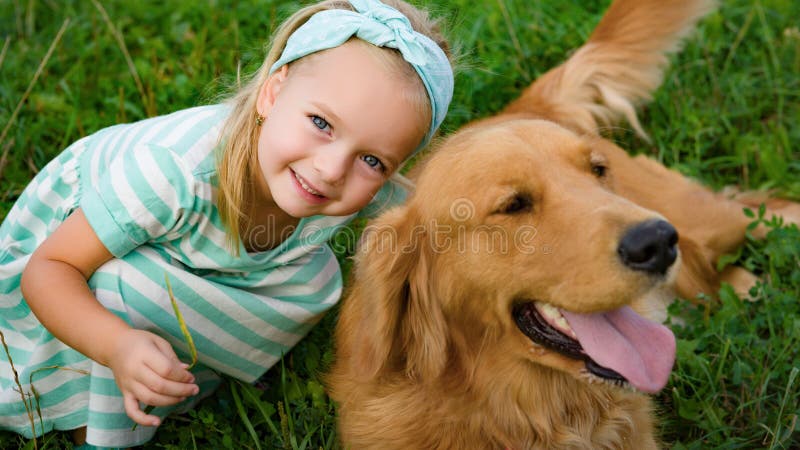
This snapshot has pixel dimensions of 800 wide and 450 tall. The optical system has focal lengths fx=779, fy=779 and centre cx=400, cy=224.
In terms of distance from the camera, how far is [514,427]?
2.51 m

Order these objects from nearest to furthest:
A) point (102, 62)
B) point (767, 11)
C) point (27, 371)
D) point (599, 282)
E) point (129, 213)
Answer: point (599, 282), point (129, 213), point (27, 371), point (102, 62), point (767, 11)

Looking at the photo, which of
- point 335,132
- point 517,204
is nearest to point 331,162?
point 335,132

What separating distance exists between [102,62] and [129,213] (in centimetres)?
216

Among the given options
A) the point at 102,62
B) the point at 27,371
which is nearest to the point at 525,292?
the point at 27,371

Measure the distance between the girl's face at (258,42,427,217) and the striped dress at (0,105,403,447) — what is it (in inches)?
12.8

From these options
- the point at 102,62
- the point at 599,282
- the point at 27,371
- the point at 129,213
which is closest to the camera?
the point at 599,282

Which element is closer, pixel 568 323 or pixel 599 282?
pixel 599 282

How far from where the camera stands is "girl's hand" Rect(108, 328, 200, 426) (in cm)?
228

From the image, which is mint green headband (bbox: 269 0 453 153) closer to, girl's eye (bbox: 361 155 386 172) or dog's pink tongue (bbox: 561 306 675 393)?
girl's eye (bbox: 361 155 386 172)

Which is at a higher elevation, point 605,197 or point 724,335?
point 605,197

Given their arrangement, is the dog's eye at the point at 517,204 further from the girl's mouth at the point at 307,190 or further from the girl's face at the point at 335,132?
the girl's mouth at the point at 307,190

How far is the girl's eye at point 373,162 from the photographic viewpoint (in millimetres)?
2520

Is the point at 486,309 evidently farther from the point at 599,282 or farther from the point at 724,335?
the point at 724,335

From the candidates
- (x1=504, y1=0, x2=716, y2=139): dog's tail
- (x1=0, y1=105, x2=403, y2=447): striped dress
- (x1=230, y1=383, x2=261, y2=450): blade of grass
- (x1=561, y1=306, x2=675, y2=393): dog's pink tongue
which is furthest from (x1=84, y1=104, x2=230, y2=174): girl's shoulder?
(x1=504, y1=0, x2=716, y2=139): dog's tail
